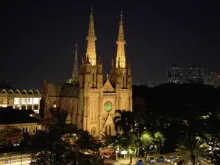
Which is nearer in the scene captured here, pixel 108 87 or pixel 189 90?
pixel 108 87

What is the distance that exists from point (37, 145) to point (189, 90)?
80561mm

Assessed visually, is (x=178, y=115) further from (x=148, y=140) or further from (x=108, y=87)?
(x=148, y=140)

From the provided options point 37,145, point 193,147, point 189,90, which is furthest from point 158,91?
point 37,145

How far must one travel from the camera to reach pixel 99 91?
2272 inches

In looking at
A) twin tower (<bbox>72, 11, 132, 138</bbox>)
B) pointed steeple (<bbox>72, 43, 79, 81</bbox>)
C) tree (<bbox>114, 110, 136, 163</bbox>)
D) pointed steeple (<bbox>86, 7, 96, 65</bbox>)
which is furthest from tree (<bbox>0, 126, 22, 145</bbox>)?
pointed steeple (<bbox>72, 43, 79, 81</bbox>)

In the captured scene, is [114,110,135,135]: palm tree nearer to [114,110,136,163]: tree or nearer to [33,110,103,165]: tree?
[114,110,136,163]: tree

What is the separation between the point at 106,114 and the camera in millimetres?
59062

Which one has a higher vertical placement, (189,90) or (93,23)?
(93,23)

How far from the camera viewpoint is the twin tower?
56.5 m

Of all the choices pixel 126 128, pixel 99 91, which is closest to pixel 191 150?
pixel 126 128

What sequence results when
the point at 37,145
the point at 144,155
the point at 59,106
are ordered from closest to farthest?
the point at 37,145 < the point at 144,155 < the point at 59,106

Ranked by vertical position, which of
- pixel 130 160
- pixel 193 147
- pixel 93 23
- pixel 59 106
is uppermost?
pixel 93 23

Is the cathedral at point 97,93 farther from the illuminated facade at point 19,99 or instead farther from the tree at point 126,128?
the illuminated facade at point 19,99

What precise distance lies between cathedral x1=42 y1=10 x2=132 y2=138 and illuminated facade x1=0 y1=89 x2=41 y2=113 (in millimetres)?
32307
